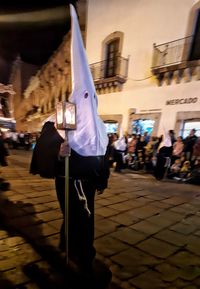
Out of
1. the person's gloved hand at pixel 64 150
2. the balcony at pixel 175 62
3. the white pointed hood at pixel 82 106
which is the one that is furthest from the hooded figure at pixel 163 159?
the person's gloved hand at pixel 64 150

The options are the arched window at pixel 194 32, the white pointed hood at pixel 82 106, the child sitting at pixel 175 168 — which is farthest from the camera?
the arched window at pixel 194 32

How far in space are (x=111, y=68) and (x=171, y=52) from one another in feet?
14.2

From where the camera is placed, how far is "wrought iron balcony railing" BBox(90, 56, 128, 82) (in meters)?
13.4

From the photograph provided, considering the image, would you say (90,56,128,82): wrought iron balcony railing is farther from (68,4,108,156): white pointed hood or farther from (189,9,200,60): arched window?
(68,4,108,156): white pointed hood

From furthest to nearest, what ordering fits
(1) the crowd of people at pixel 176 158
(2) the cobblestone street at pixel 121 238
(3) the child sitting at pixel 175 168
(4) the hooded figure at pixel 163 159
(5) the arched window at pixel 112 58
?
(5) the arched window at pixel 112 58, (3) the child sitting at pixel 175 168, (4) the hooded figure at pixel 163 159, (1) the crowd of people at pixel 176 158, (2) the cobblestone street at pixel 121 238

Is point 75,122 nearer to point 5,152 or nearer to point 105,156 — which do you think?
point 105,156

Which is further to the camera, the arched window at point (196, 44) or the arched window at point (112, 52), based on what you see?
the arched window at point (112, 52)

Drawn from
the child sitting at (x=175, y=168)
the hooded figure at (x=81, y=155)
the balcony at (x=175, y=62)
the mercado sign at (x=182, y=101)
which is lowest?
the child sitting at (x=175, y=168)

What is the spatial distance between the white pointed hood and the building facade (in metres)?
8.78

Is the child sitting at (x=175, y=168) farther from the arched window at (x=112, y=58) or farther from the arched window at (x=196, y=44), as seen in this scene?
the arched window at (x=112, y=58)

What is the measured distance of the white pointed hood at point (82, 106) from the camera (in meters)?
2.31

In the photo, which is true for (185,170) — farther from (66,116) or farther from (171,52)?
(66,116)

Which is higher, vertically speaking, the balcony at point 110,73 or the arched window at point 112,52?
the arched window at point 112,52

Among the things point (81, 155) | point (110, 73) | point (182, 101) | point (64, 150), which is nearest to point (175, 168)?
point (182, 101)
